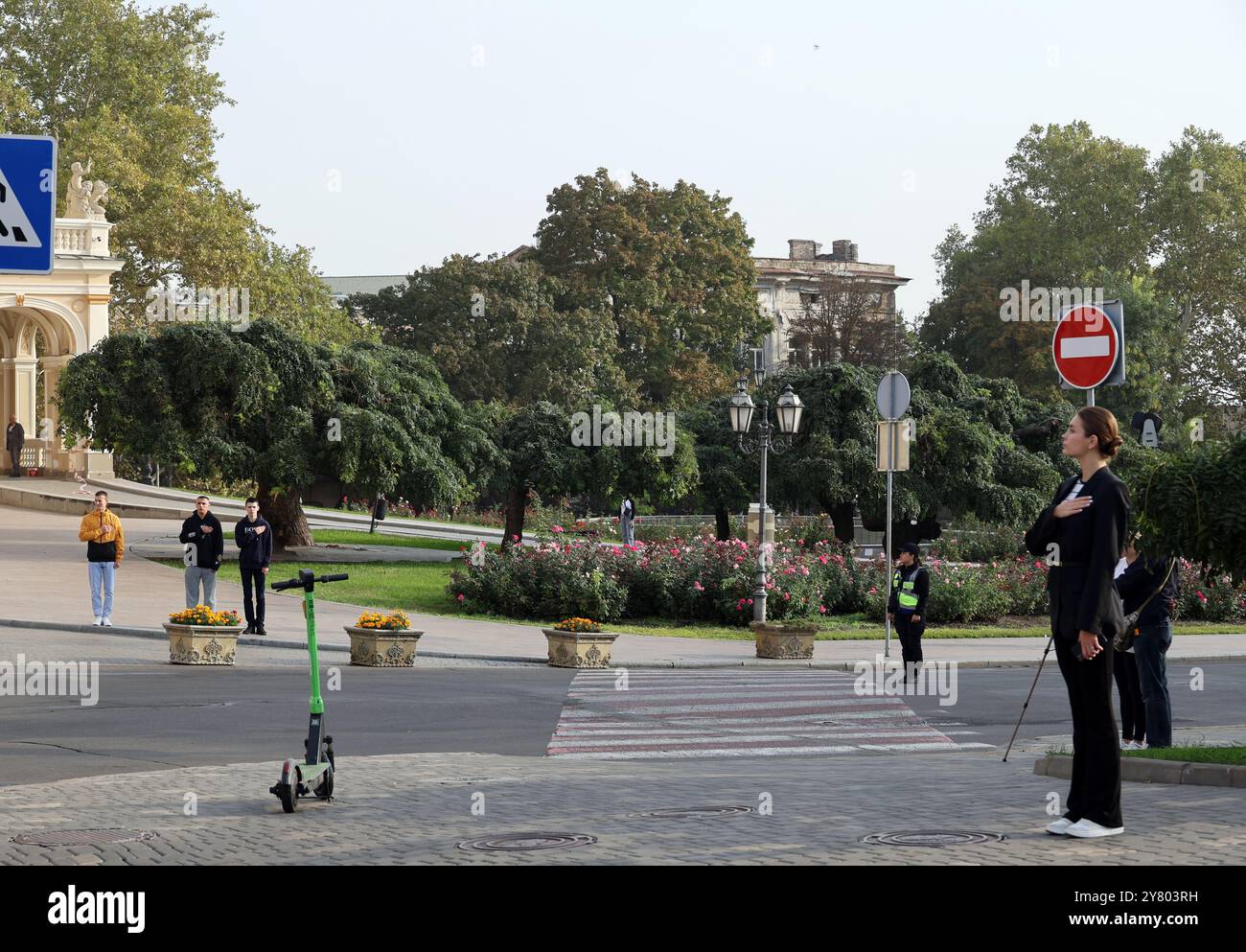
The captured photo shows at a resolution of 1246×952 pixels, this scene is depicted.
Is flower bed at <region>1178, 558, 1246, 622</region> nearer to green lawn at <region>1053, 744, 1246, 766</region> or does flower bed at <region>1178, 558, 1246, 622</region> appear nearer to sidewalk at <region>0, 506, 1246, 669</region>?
sidewalk at <region>0, 506, 1246, 669</region>

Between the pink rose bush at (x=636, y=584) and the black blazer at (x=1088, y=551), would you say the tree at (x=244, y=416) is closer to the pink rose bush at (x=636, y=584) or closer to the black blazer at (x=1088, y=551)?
the pink rose bush at (x=636, y=584)

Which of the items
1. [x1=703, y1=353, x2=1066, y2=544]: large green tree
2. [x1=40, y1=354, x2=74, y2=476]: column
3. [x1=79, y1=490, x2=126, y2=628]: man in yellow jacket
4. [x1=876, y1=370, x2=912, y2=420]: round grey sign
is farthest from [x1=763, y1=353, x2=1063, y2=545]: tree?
[x1=40, y1=354, x2=74, y2=476]: column

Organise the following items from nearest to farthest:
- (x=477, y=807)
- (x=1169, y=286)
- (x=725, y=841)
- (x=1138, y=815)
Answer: (x=725, y=841) < (x=1138, y=815) < (x=477, y=807) < (x=1169, y=286)

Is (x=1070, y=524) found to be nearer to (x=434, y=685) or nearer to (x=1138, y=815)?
(x=1138, y=815)

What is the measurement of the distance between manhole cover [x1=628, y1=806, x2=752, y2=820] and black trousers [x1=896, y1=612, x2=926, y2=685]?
1165 cm

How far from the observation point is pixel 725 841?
26.2 ft

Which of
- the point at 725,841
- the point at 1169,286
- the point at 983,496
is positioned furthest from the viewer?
the point at 1169,286

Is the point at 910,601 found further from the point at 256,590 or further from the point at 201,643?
the point at 256,590

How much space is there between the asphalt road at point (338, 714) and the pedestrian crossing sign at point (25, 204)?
3.88m

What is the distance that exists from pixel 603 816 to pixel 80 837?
276 centimetres

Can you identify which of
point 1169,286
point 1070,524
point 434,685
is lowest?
point 434,685

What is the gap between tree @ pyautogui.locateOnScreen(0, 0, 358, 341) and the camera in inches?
2549
